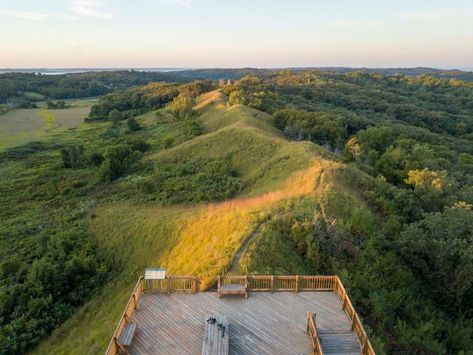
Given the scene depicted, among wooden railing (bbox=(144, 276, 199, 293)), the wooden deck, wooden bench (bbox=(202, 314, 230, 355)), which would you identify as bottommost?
the wooden deck

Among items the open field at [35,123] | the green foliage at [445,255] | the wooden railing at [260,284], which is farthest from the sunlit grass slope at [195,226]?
the open field at [35,123]

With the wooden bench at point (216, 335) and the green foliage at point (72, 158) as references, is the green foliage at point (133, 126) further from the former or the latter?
the wooden bench at point (216, 335)

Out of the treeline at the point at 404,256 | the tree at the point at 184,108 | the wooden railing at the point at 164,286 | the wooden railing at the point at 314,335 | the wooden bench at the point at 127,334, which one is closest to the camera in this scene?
the wooden railing at the point at 314,335

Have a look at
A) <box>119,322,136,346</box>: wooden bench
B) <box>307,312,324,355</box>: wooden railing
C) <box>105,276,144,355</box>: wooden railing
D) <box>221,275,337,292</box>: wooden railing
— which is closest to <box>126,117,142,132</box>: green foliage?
<box>105,276,144,355</box>: wooden railing

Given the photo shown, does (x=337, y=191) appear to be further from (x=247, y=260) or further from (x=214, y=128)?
(x=214, y=128)

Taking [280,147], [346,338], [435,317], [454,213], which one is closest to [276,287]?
[346,338]

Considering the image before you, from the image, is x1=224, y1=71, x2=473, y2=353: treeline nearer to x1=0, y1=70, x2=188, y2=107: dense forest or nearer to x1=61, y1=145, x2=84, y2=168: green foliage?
x1=61, y1=145, x2=84, y2=168: green foliage
